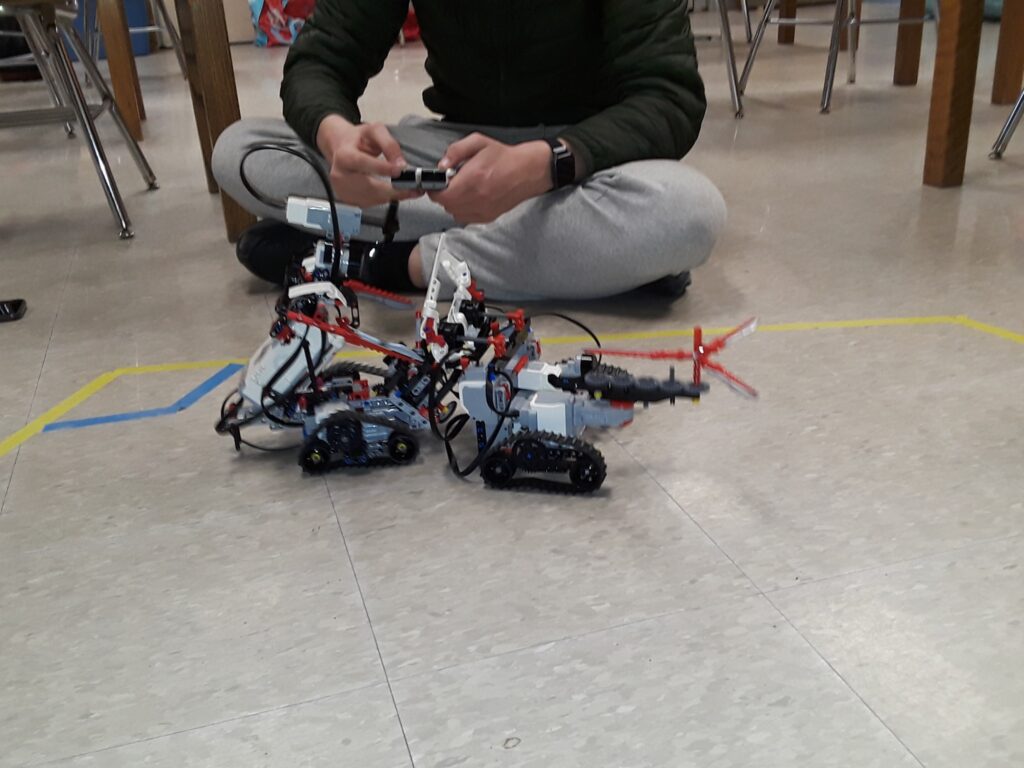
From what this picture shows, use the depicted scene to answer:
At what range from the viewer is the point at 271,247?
125 centimetres

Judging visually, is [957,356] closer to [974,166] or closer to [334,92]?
[334,92]

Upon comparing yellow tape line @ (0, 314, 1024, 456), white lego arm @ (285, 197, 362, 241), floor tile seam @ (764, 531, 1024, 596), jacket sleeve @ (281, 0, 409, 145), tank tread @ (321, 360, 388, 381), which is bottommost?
yellow tape line @ (0, 314, 1024, 456)

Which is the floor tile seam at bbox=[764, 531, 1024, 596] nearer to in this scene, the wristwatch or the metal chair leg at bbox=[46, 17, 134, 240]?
the wristwatch

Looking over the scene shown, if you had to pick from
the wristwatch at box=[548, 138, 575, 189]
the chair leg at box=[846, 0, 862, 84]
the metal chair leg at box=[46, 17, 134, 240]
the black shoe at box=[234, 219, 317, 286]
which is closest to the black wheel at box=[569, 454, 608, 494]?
the wristwatch at box=[548, 138, 575, 189]

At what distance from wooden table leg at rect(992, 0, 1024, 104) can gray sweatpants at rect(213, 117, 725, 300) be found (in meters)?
1.64

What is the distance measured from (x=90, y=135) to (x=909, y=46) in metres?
2.18

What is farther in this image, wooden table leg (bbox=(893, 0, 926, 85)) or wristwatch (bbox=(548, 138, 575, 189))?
wooden table leg (bbox=(893, 0, 926, 85))

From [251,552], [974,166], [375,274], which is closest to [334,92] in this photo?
[375,274]

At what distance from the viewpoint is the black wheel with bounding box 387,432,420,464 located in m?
0.80

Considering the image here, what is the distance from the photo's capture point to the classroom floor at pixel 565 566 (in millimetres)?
539

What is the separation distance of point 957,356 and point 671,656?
57 cm

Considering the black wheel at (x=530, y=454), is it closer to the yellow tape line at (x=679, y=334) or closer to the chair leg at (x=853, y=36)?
the yellow tape line at (x=679, y=334)

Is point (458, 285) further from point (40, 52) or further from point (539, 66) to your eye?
point (40, 52)

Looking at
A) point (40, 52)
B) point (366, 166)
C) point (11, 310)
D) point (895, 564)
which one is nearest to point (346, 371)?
point (366, 166)
